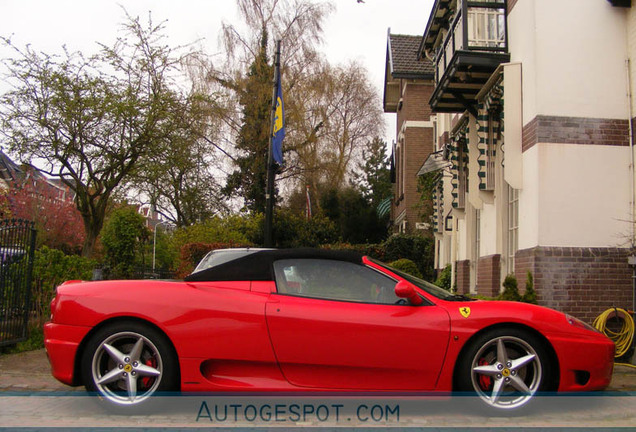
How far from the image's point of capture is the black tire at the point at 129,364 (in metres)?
4.82

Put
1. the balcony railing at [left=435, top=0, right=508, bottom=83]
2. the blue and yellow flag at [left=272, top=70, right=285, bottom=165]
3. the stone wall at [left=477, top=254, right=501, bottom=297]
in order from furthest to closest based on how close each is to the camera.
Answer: the blue and yellow flag at [left=272, top=70, right=285, bottom=165] → the stone wall at [left=477, top=254, right=501, bottom=297] → the balcony railing at [left=435, top=0, right=508, bottom=83]

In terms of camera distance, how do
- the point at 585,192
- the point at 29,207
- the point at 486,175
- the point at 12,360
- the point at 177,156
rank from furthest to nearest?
the point at 29,207 → the point at 177,156 → the point at 486,175 → the point at 585,192 → the point at 12,360

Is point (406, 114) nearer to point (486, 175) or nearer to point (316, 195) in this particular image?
point (316, 195)

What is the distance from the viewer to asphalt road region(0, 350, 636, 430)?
4609mm

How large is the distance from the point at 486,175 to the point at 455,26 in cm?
299

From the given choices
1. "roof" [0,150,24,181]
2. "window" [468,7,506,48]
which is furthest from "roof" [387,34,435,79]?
"roof" [0,150,24,181]

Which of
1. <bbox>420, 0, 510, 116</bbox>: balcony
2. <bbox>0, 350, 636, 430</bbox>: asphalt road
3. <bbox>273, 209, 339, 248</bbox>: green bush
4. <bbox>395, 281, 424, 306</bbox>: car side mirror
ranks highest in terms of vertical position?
<bbox>420, 0, 510, 116</bbox>: balcony

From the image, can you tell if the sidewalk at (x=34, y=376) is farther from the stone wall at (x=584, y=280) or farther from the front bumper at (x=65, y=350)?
the stone wall at (x=584, y=280)

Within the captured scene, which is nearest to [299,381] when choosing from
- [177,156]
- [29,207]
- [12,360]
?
[12,360]

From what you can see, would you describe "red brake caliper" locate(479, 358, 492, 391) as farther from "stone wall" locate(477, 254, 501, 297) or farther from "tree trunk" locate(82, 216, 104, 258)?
"tree trunk" locate(82, 216, 104, 258)

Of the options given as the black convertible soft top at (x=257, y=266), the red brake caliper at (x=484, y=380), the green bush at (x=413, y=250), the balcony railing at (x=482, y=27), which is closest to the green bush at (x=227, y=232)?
the green bush at (x=413, y=250)

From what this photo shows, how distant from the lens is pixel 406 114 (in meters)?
24.9

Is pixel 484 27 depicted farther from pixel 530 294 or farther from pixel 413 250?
pixel 413 250

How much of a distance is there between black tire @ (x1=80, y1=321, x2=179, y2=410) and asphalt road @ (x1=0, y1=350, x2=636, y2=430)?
121 millimetres
